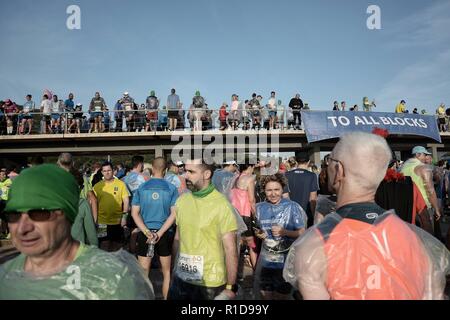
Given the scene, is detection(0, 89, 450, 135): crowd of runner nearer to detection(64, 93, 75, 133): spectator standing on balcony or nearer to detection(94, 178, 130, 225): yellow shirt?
detection(64, 93, 75, 133): spectator standing on balcony

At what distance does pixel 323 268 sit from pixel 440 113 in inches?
895

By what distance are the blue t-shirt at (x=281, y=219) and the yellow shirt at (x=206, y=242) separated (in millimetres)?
970

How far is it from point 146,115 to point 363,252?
16332 mm

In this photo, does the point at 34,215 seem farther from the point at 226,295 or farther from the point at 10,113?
the point at 10,113

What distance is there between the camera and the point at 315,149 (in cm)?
1794

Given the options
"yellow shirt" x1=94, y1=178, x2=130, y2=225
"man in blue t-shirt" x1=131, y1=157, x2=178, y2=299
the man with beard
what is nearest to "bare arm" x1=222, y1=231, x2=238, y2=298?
the man with beard

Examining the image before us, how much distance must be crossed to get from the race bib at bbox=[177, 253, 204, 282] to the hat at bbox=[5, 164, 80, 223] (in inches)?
61.9

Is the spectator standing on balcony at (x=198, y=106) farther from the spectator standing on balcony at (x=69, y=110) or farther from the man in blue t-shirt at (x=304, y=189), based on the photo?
the man in blue t-shirt at (x=304, y=189)

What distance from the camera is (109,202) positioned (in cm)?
512

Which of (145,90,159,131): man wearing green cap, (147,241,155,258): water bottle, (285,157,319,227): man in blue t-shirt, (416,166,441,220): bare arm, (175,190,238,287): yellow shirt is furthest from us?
(145,90,159,131): man wearing green cap

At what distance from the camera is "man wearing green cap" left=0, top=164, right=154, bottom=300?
137 cm

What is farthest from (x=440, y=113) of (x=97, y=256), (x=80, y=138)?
(x=97, y=256)

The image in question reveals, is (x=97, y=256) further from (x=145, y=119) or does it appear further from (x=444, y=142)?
(x=444, y=142)

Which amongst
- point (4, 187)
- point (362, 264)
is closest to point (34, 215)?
point (362, 264)
